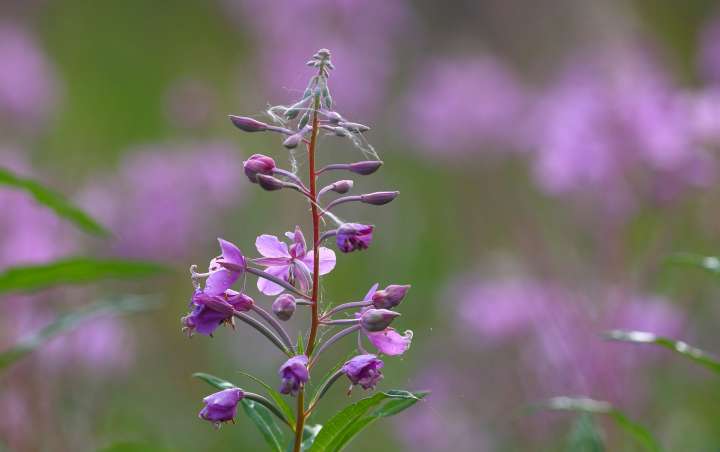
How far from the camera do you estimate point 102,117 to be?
9.23 meters

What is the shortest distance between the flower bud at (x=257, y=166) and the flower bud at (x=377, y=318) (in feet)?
0.89

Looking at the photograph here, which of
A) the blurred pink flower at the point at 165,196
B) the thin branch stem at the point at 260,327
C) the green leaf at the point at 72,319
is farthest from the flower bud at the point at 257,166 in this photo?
the blurred pink flower at the point at 165,196

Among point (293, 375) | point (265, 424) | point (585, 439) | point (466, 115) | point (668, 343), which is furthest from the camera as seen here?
point (466, 115)

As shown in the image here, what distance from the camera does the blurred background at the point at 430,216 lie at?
3875 mm

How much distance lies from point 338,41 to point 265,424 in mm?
5611

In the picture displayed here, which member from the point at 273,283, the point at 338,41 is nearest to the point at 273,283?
the point at 273,283

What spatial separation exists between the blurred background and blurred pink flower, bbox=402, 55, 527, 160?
A: 0.07ft

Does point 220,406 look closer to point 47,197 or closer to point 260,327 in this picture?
point 260,327

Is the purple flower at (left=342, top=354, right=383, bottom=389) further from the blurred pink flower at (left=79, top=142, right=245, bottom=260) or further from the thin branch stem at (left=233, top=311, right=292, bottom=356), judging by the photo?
the blurred pink flower at (left=79, top=142, right=245, bottom=260)

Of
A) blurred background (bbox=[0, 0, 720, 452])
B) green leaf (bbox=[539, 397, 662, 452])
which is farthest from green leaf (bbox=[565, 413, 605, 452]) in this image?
blurred background (bbox=[0, 0, 720, 452])

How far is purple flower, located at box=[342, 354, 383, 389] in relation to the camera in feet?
4.75

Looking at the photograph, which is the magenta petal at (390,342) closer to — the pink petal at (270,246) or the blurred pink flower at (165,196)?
the pink petal at (270,246)

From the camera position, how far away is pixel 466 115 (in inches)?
298

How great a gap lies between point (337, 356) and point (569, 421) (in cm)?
235
